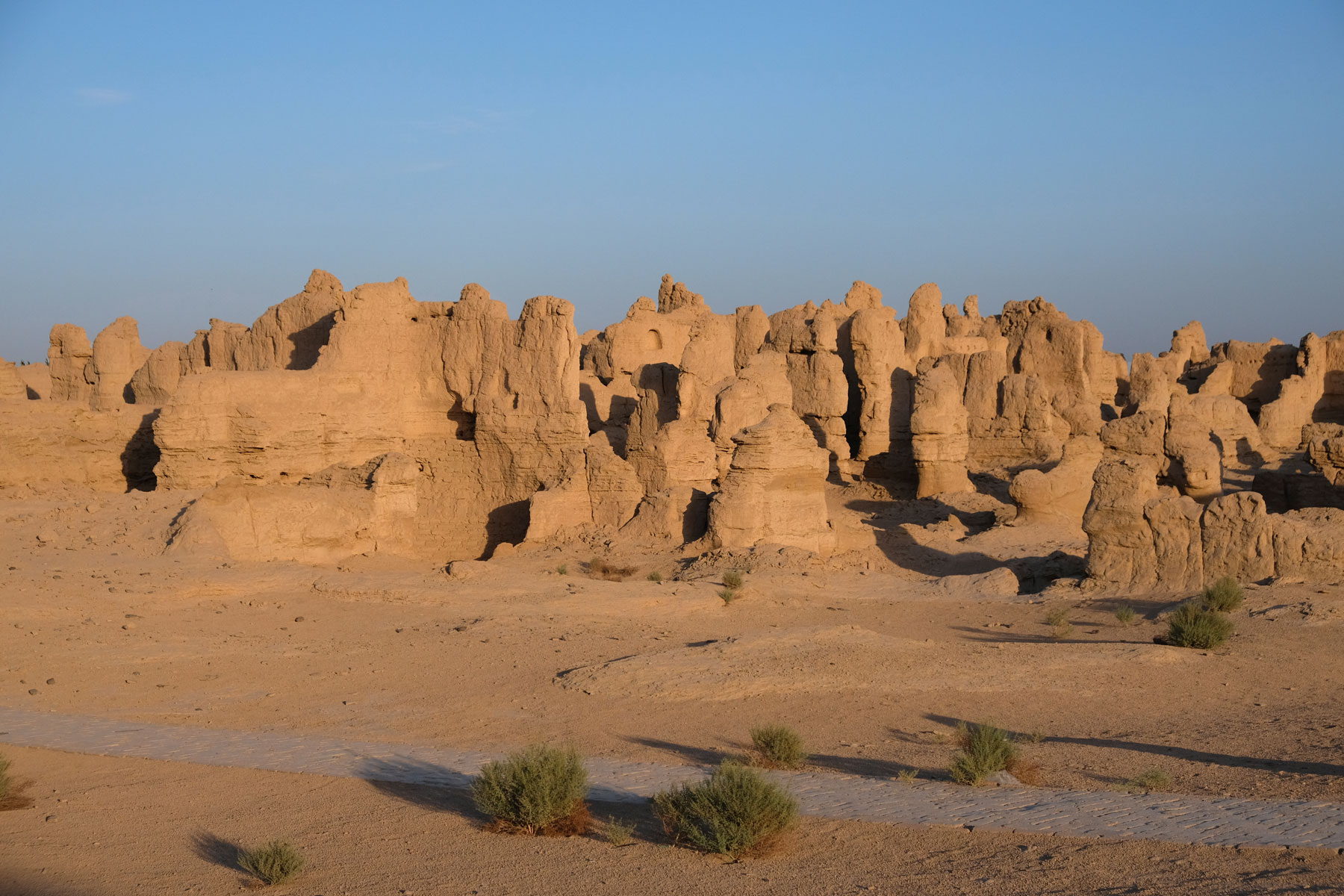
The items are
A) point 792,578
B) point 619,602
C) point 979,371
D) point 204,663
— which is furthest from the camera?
point 979,371

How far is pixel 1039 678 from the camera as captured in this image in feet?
32.2

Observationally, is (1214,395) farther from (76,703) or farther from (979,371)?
(76,703)

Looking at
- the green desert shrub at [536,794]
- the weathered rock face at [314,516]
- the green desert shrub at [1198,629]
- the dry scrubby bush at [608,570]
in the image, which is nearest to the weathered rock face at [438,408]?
the weathered rock face at [314,516]

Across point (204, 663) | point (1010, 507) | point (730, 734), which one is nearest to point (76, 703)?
point (204, 663)

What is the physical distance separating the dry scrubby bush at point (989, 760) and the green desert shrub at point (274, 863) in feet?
11.8

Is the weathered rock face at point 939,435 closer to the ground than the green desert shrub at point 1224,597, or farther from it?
farther from it

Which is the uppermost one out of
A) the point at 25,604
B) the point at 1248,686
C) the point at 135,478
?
the point at 135,478

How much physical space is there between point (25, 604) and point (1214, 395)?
79.1 feet

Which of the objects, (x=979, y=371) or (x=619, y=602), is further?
(x=979, y=371)

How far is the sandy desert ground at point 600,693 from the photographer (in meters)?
5.56

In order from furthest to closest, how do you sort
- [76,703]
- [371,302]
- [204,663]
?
[371,302] → [204,663] → [76,703]

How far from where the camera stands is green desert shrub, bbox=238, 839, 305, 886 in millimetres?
5387

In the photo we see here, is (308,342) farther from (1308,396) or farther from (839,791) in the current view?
(1308,396)

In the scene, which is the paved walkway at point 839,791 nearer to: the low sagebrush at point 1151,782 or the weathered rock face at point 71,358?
the low sagebrush at point 1151,782
